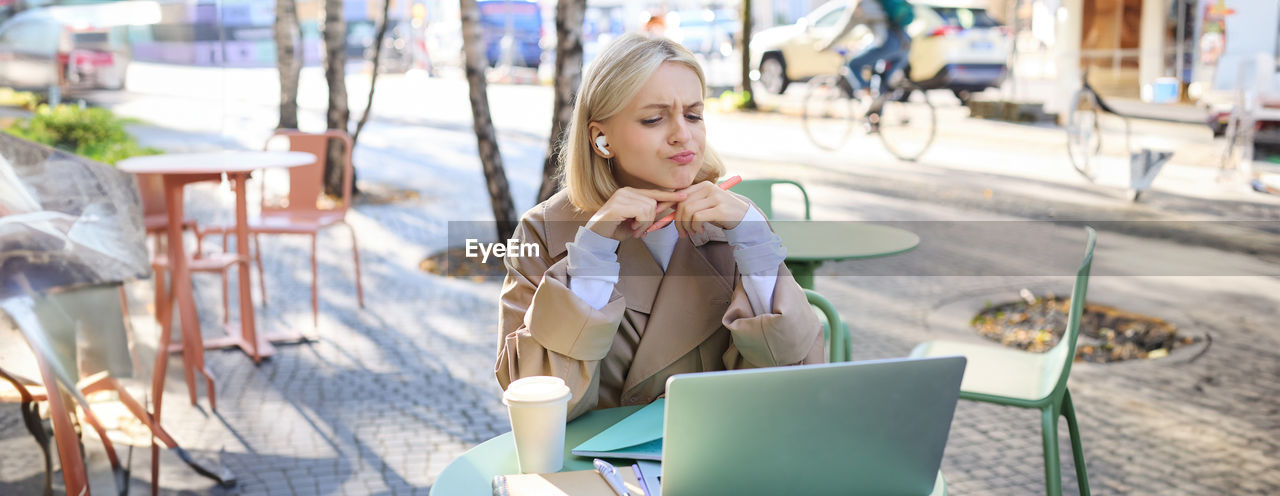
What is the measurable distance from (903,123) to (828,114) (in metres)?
0.95

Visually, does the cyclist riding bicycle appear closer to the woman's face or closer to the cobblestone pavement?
the cobblestone pavement

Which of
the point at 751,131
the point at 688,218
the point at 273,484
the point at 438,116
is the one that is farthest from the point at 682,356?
the point at 438,116

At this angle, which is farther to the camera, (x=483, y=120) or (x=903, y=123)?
(x=903, y=123)

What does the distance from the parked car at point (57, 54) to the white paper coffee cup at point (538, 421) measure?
5.70m

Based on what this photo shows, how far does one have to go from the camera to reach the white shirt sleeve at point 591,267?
184 cm

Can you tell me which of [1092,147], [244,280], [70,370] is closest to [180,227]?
[244,280]

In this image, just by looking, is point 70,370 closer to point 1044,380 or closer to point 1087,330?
point 1044,380

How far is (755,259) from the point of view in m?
1.87

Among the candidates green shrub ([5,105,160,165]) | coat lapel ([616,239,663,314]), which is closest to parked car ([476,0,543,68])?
green shrub ([5,105,160,165])

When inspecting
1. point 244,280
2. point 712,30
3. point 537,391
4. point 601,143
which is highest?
point 712,30

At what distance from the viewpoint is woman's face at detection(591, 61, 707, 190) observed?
190cm

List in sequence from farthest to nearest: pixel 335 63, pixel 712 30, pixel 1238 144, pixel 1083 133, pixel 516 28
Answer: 1. pixel 516 28
2. pixel 712 30
3. pixel 1083 133
4. pixel 1238 144
5. pixel 335 63

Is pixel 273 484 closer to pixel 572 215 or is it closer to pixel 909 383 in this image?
pixel 572 215

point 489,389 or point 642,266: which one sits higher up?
point 642,266
